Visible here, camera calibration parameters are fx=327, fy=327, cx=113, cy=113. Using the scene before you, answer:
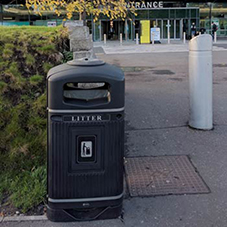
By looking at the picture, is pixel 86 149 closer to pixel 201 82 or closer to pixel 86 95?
pixel 86 95

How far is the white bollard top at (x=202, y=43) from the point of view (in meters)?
5.11

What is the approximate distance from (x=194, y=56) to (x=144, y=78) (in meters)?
4.97

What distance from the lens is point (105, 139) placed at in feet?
9.46

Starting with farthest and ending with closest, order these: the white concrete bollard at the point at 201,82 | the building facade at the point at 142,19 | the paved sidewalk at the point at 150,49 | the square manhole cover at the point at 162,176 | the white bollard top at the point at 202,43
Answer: the building facade at the point at 142,19 < the paved sidewalk at the point at 150,49 < the white concrete bollard at the point at 201,82 < the white bollard top at the point at 202,43 < the square manhole cover at the point at 162,176

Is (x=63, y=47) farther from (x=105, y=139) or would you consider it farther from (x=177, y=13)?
(x=177, y=13)

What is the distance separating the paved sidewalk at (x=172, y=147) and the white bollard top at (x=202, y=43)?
51.6 inches

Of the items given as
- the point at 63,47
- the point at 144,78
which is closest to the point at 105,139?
the point at 63,47

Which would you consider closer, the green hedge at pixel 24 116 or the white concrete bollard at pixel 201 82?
the green hedge at pixel 24 116

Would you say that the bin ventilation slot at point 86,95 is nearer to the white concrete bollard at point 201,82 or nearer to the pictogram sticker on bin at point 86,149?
the pictogram sticker on bin at point 86,149

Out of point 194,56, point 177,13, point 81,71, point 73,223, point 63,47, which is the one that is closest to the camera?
point 81,71

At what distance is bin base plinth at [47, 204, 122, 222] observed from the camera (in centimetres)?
294

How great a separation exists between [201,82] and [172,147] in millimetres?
1248

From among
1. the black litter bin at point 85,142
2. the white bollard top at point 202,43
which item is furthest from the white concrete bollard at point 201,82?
the black litter bin at point 85,142

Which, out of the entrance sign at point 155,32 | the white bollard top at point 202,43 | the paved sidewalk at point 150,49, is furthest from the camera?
the entrance sign at point 155,32
